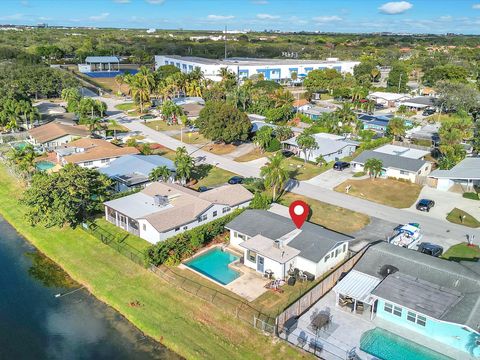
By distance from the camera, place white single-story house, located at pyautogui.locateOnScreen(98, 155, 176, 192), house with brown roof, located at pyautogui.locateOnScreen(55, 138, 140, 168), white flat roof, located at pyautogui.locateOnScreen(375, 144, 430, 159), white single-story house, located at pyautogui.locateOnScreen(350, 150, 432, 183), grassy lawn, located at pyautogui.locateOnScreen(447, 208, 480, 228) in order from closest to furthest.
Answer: grassy lawn, located at pyautogui.locateOnScreen(447, 208, 480, 228) < white single-story house, located at pyautogui.locateOnScreen(98, 155, 176, 192) < white single-story house, located at pyautogui.locateOnScreen(350, 150, 432, 183) < house with brown roof, located at pyautogui.locateOnScreen(55, 138, 140, 168) < white flat roof, located at pyautogui.locateOnScreen(375, 144, 430, 159)

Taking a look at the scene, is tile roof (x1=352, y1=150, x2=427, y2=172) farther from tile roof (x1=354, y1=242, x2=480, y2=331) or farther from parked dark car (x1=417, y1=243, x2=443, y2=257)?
tile roof (x1=354, y1=242, x2=480, y2=331)

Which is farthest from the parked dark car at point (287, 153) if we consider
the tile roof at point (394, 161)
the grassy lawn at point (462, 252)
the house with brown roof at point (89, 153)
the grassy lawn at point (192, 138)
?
the grassy lawn at point (462, 252)

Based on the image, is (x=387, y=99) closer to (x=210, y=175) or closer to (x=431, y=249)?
(x=210, y=175)

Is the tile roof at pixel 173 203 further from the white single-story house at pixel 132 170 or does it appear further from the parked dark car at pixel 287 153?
Answer: the parked dark car at pixel 287 153

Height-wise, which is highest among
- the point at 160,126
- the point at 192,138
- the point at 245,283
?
the point at 160,126

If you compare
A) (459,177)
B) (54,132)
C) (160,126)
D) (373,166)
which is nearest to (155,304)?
(373,166)

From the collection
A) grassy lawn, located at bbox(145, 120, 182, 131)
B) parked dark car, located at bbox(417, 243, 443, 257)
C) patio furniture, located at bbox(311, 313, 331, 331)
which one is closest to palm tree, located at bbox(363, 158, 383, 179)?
parked dark car, located at bbox(417, 243, 443, 257)

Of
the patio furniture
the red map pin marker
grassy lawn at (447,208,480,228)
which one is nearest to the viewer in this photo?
the patio furniture

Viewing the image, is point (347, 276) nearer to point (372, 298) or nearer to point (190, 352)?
point (372, 298)
